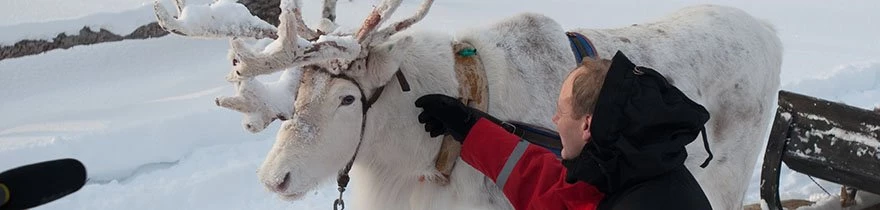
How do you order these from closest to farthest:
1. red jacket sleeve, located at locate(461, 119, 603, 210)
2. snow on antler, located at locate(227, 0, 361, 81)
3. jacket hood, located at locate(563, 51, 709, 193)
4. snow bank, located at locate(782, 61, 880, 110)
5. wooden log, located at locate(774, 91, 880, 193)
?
jacket hood, located at locate(563, 51, 709, 193), red jacket sleeve, located at locate(461, 119, 603, 210), snow on antler, located at locate(227, 0, 361, 81), wooden log, located at locate(774, 91, 880, 193), snow bank, located at locate(782, 61, 880, 110)

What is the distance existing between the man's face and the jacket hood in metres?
0.06

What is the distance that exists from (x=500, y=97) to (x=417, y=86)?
0.32m

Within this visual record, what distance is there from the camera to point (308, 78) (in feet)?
10.6

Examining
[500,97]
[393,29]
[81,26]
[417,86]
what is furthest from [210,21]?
[81,26]

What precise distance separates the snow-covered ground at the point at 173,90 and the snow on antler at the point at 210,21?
1218 millimetres

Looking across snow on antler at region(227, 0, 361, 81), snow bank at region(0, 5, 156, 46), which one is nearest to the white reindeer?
snow on antler at region(227, 0, 361, 81)

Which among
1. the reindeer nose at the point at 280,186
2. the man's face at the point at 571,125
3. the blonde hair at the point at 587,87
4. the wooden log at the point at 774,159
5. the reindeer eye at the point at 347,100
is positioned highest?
the blonde hair at the point at 587,87

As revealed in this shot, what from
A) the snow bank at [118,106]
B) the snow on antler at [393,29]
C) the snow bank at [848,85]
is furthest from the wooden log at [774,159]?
the snow bank at [848,85]

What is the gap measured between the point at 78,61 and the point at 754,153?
22.3ft

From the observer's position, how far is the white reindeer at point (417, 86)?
10.1 ft

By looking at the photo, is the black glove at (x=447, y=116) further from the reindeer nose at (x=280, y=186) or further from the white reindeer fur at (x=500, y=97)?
the reindeer nose at (x=280, y=186)

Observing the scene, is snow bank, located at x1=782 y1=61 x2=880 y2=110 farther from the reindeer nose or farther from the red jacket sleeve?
the reindeer nose

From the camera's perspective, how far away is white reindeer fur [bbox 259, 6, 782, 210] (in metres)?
3.18

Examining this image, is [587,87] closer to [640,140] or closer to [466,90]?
[640,140]
